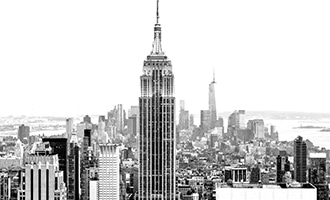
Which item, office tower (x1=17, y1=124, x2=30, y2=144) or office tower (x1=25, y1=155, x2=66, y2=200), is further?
office tower (x1=25, y1=155, x2=66, y2=200)

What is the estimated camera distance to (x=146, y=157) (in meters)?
10.1

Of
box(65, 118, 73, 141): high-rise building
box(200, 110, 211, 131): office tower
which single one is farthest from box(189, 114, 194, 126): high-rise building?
box(65, 118, 73, 141): high-rise building

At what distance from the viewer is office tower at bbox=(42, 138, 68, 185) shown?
23.3ft

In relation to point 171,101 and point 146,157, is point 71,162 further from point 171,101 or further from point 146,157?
point 146,157

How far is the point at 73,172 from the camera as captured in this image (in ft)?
25.9

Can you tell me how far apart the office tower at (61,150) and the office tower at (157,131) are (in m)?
1.38

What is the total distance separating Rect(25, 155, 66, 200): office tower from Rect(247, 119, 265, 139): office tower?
1.98 meters

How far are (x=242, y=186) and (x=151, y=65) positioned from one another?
5.76 meters

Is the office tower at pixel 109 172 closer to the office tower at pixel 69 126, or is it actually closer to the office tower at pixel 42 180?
the office tower at pixel 42 180

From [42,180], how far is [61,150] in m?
0.35

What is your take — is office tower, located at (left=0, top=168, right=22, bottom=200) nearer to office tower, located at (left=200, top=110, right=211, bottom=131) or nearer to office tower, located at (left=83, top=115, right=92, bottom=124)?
office tower, located at (left=83, top=115, right=92, bottom=124)

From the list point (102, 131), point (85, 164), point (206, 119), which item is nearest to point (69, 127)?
point (102, 131)

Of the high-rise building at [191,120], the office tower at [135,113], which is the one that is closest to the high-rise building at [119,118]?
the office tower at [135,113]

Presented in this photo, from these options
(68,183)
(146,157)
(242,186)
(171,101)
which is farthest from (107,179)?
(242,186)
